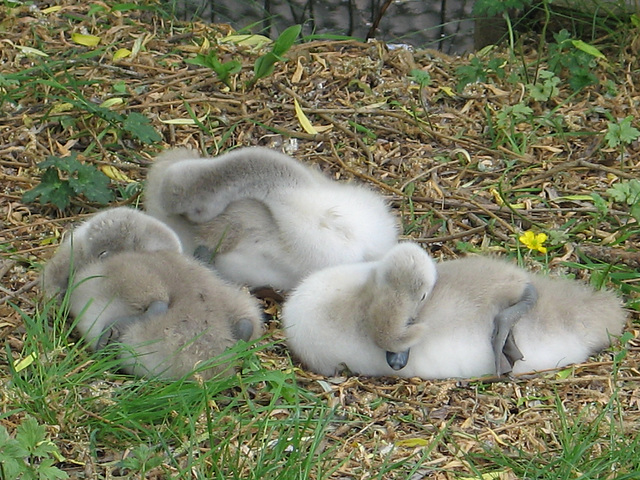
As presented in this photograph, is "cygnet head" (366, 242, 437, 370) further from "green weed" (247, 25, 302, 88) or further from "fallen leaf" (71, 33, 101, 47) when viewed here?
"fallen leaf" (71, 33, 101, 47)

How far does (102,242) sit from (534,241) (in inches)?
76.0

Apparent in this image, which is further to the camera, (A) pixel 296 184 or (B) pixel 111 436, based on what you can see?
(A) pixel 296 184

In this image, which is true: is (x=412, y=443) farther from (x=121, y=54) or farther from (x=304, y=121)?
(x=121, y=54)

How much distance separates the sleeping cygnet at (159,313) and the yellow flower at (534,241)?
1370mm

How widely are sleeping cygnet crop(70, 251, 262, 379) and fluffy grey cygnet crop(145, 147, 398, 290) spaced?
40 cm

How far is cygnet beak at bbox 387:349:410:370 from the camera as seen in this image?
11.8 ft

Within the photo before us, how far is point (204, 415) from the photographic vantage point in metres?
3.37

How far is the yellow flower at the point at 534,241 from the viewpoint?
14.6 ft

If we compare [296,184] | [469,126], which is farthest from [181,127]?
[469,126]

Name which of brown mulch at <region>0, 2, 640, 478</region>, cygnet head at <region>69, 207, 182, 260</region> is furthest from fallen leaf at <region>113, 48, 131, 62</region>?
cygnet head at <region>69, 207, 182, 260</region>

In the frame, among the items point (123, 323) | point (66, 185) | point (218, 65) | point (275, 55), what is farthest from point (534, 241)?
point (66, 185)

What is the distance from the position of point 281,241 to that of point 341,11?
308 centimetres

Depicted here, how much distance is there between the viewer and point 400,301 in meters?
3.52

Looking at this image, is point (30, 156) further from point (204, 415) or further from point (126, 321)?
point (204, 415)
